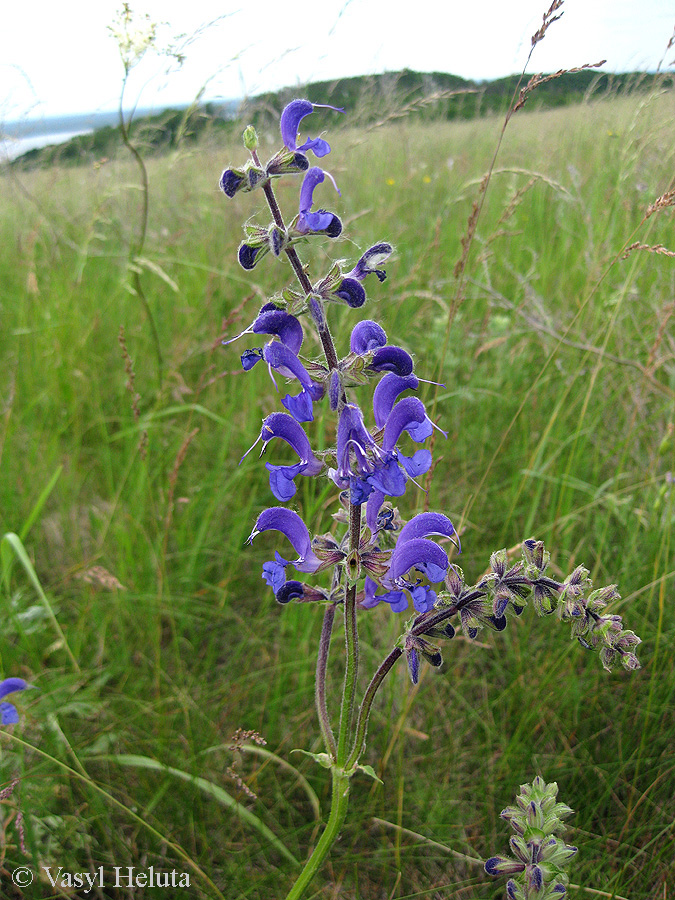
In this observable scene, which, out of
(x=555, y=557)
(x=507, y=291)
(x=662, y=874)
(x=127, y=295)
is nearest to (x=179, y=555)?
(x=555, y=557)

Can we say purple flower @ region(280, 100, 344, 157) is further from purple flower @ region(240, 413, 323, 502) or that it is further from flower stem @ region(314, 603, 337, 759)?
flower stem @ region(314, 603, 337, 759)

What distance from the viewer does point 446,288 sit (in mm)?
4008

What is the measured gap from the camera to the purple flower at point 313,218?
3.73 ft

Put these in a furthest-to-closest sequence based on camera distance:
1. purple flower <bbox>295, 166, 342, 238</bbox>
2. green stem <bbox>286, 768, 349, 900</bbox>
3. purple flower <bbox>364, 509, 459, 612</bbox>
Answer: green stem <bbox>286, 768, 349, 900</bbox>
purple flower <bbox>364, 509, 459, 612</bbox>
purple flower <bbox>295, 166, 342, 238</bbox>

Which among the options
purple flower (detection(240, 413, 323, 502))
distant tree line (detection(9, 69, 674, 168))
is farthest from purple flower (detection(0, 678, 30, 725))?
distant tree line (detection(9, 69, 674, 168))

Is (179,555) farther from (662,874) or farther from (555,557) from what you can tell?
(662,874)

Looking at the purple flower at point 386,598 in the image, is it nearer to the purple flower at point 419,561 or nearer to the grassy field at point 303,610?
the purple flower at point 419,561

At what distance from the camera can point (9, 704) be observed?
6.07ft

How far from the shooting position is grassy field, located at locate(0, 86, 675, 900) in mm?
1879

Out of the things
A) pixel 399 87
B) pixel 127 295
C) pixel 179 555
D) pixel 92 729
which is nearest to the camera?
pixel 92 729

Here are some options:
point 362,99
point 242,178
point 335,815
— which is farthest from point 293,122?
point 362,99

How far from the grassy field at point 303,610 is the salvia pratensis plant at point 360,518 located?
1.33 feet

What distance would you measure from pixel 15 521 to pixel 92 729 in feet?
3.55

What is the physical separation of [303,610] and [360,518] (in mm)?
1100
